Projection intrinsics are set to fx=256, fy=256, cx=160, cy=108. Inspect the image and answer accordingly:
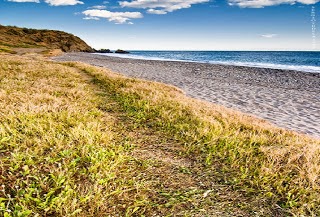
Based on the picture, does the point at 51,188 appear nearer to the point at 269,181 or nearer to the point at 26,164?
the point at 26,164

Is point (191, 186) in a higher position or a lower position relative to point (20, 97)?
lower

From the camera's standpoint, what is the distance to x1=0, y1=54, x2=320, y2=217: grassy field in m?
3.36

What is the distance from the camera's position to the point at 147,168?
4453mm

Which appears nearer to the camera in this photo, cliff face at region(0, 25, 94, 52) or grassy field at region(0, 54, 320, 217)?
grassy field at region(0, 54, 320, 217)

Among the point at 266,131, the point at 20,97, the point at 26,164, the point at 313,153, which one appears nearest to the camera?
the point at 26,164

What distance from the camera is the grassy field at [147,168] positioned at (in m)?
3.36

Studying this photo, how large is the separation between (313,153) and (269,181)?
1592 millimetres

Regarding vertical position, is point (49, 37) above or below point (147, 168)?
above

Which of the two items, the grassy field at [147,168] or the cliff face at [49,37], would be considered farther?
the cliff face at [49,37]

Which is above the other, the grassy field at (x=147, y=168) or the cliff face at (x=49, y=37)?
the cliff face at (x=49, y=37)

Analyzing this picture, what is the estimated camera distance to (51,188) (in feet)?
10.9

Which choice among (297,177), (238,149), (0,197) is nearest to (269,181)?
(297,177)

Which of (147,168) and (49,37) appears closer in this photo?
(147,168)

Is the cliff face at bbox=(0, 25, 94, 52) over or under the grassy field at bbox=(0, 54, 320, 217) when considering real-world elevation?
over
